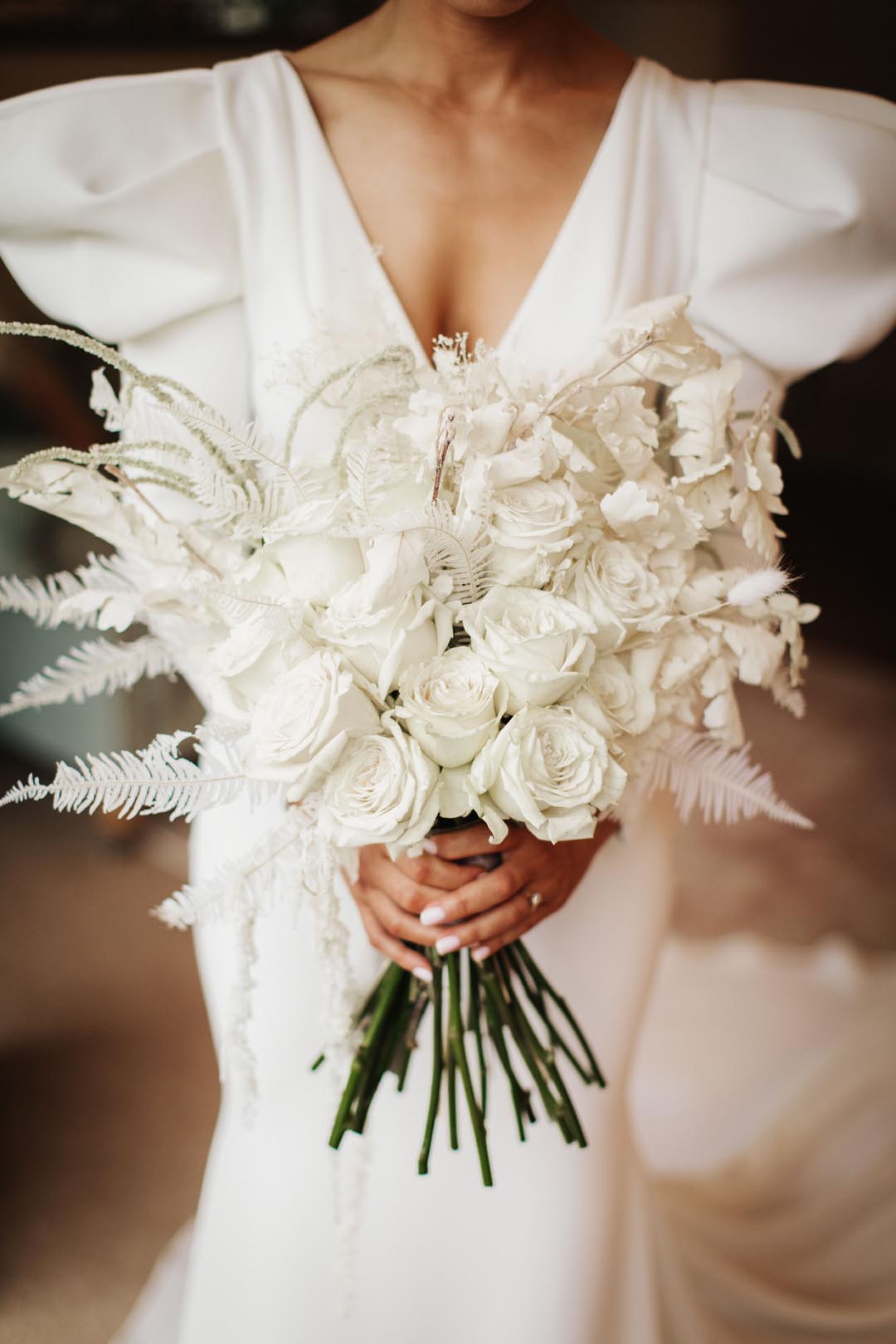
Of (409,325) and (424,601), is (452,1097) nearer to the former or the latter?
(424,601)

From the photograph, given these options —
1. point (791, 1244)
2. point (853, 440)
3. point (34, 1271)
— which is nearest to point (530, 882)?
point (791, 1244)

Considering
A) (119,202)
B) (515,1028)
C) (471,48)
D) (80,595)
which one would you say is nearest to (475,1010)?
(515,1028)

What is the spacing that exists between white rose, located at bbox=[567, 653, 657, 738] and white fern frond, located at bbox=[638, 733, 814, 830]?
0.11 metres

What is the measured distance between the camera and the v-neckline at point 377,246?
1.15m

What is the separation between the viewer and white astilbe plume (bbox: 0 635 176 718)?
899 millimetres

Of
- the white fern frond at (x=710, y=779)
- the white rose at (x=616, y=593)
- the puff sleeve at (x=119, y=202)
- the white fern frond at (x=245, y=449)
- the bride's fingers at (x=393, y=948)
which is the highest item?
the puff sleeve at (x=119, y=202)

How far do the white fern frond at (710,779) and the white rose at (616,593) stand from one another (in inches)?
7.1

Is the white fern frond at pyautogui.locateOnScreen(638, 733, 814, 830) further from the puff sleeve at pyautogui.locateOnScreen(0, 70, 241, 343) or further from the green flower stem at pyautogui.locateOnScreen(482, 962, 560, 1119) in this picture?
the puff sleeve at pyautogui.locateOnScreen(0, 70, 241, 343)

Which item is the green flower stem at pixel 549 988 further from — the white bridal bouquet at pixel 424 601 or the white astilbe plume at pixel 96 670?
the white astilbe plume at pixel 96 670

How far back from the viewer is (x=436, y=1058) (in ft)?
3.43

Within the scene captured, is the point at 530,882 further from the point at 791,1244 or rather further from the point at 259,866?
the point at 791,1244

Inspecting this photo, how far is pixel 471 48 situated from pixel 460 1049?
3.68 feet

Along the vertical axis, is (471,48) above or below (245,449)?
above

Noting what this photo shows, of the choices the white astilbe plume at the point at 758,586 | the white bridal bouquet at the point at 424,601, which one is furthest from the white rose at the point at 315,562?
the white astilbe plume at the point at 758,586
